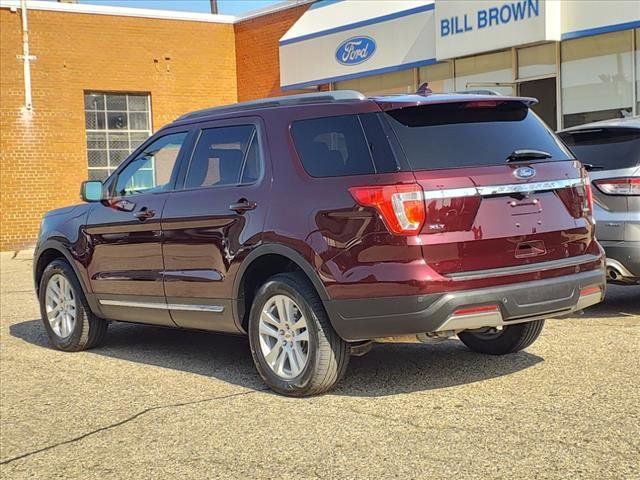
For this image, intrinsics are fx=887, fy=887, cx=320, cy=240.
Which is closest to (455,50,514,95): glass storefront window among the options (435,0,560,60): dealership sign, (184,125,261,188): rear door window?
(435,0,560,60): dealership sign

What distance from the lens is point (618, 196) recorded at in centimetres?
762

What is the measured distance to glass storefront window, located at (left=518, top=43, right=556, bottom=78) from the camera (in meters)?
16.0

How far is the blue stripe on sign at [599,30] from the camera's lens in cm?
1393

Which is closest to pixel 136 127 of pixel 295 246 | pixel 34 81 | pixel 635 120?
pixel 34 81

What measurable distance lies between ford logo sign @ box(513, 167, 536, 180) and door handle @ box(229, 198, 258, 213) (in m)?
1.69

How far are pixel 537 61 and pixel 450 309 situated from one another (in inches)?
481

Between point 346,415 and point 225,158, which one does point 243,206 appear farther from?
point 346,415

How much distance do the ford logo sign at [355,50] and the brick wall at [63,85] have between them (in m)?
5.35

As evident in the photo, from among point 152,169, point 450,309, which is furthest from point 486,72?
point 450,309

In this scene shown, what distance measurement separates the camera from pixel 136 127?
22688mm

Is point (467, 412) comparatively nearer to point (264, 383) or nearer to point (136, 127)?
point (264, 383)

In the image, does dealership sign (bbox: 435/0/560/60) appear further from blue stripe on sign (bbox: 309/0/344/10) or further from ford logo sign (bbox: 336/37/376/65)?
blue stripe on sign (bbox: 309/0/344/10)

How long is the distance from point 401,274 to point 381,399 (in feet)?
3.02

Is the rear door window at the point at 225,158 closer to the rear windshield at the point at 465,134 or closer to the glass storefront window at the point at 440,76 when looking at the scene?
the rear windshield at the point at 465,134
